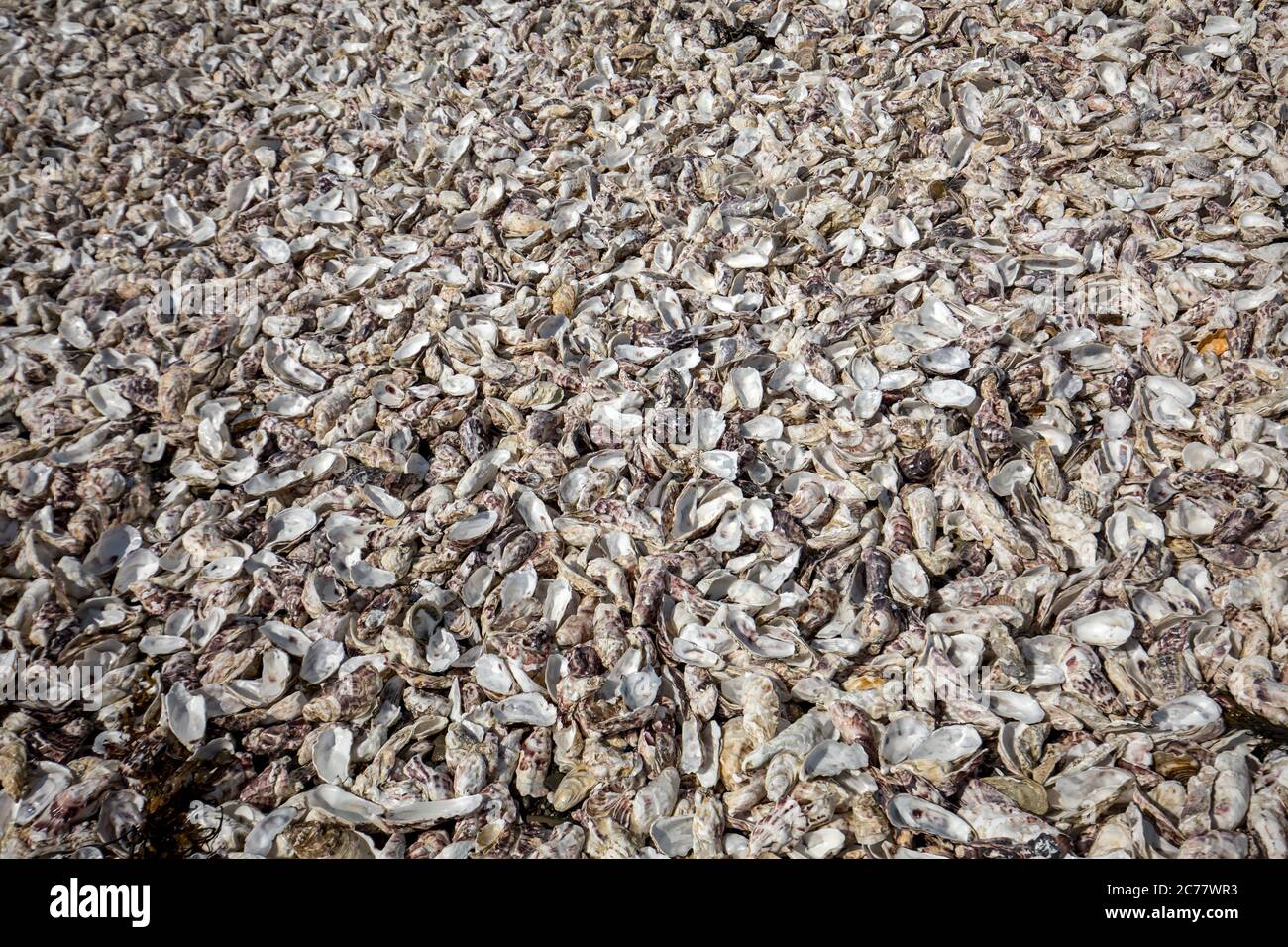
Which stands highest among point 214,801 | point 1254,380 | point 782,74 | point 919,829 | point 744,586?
point 782,74

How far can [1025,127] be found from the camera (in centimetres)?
266

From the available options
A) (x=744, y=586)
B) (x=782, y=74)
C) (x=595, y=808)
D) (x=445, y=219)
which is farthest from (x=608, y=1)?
(x=595, y=808)

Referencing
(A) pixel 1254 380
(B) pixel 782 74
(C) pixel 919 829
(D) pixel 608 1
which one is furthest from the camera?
(D) pixel 608 1

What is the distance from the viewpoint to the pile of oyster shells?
1.55m

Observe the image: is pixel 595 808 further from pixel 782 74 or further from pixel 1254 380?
pixel 782 74

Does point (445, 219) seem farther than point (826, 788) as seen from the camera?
Yes

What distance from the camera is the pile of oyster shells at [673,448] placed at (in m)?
1.55

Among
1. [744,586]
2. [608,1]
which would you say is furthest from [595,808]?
[608,1]

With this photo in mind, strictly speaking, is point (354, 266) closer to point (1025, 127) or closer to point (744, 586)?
point (744, 586)

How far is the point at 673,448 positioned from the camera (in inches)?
80.2

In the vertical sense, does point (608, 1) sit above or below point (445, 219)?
above

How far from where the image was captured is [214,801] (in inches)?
63.3

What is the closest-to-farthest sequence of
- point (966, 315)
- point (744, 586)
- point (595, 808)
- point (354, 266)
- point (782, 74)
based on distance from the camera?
point (595, 808) < point (744, 586) < point (966, 315) < point (354, 266) < point (782, 74)

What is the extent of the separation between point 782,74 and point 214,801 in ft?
9.85
